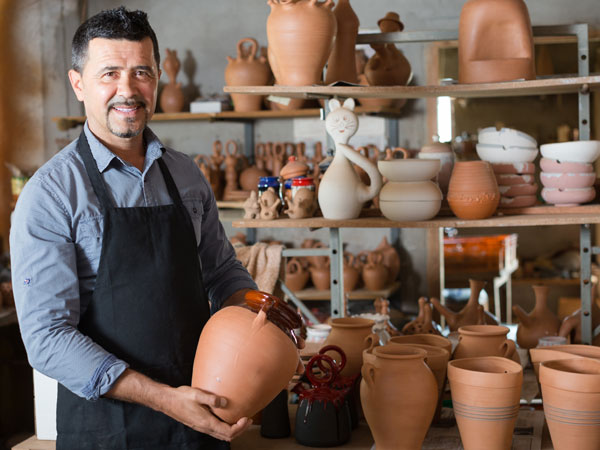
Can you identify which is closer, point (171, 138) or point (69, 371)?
point (69, 371)

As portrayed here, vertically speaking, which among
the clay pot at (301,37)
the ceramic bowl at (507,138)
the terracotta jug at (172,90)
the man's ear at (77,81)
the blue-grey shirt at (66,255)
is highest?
the terracotta jug at (172,90)

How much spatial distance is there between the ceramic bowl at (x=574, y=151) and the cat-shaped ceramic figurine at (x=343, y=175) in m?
0.66

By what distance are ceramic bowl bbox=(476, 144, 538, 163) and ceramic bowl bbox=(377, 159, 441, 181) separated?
261 mm

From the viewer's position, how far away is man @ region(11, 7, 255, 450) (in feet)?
4.65

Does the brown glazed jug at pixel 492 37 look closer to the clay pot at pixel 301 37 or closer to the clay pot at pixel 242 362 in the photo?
the clay pot at pixel 301 37

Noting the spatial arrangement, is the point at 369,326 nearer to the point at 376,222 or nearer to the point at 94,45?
the point at 376,222

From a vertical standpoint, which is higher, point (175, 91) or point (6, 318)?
point (175, 91)

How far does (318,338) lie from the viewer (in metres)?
2.80

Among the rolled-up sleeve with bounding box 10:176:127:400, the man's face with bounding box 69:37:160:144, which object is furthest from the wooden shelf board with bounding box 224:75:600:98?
the rolled-up sleeve with bounding box 10:176:127:400

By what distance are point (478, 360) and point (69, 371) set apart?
1.05m

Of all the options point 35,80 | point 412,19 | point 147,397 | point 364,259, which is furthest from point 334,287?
point 35,80

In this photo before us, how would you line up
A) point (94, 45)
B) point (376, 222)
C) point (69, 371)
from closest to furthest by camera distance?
1. point (69, 371)
2. point (94, 45)
3. point (376, 222)

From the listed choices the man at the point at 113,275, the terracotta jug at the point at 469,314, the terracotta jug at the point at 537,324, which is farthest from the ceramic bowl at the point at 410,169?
the man at the point at 113,275

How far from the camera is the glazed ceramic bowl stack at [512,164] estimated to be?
2.59 metres
